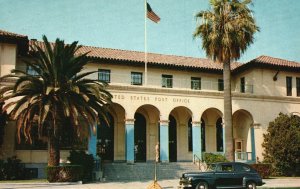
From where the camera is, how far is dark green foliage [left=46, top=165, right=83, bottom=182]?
21.2 metres

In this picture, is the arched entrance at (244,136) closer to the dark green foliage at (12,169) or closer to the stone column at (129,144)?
the stone column at (129,144)

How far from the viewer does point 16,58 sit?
27750 mm

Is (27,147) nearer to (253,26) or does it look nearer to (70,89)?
(70,89)

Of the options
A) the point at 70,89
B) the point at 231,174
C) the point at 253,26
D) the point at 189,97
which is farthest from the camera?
the point at 189,97

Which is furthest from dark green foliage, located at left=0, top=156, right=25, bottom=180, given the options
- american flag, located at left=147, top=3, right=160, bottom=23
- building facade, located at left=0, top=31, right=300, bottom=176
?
american flag, located at left=147, top=3, right=160, bottom=23

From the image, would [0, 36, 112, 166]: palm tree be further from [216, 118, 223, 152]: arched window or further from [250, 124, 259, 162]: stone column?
[216, 118, 223, 152]: arched window

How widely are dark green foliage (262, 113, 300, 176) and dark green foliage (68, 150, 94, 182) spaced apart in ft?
49.0

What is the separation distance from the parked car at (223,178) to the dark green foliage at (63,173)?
7195 millimetres

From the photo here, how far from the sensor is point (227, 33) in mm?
26766

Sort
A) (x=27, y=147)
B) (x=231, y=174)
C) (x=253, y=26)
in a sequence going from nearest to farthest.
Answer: (x=231, y=174) < (x=27, y=147) < (x=253, y=26)

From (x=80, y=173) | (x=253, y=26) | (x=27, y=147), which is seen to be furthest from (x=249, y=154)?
(x=27, y=147)

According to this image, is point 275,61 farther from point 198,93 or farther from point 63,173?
point 63,173

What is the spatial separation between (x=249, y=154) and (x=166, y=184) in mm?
12152

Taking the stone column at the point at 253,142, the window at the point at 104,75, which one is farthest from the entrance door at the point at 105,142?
the stone column at the point at 253,142
